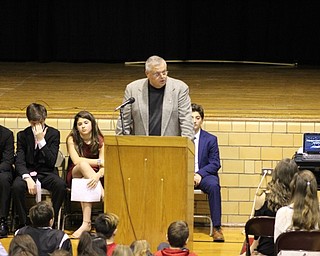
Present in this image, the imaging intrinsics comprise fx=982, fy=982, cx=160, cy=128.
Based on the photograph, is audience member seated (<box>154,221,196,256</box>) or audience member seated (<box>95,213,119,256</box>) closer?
audience member seated (<box>154,221,196,256</box>)

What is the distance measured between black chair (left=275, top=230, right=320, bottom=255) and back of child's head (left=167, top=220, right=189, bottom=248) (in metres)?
0.58

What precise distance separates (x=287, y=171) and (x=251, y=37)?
7.59m

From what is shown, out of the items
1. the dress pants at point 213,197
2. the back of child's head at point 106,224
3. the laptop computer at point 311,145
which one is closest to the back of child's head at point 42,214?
the back of child's head at point 106,224

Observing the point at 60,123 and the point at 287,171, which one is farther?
the point at 60,123

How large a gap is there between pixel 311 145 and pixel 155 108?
5.22ft

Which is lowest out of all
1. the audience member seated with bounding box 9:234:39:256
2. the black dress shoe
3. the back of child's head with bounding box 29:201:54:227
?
the black dress shoe

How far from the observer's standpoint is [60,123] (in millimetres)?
9344

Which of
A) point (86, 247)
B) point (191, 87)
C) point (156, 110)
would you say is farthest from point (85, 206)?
point (191, 87)

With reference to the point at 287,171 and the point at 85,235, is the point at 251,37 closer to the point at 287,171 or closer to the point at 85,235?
the point at 287,171

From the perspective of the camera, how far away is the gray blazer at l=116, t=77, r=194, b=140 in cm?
742

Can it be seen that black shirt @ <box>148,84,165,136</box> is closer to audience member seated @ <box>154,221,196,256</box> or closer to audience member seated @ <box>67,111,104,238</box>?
audience member seated @ <box>67,111,104,238</box>

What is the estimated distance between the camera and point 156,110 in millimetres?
7457

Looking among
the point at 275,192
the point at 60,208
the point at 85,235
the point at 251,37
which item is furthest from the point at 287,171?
the point at 251,37

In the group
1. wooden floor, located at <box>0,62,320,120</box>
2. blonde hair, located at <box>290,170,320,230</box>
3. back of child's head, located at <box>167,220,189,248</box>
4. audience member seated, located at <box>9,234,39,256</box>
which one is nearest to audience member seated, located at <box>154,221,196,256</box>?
back of child's head, located at <box>167,220,189,248</box>
